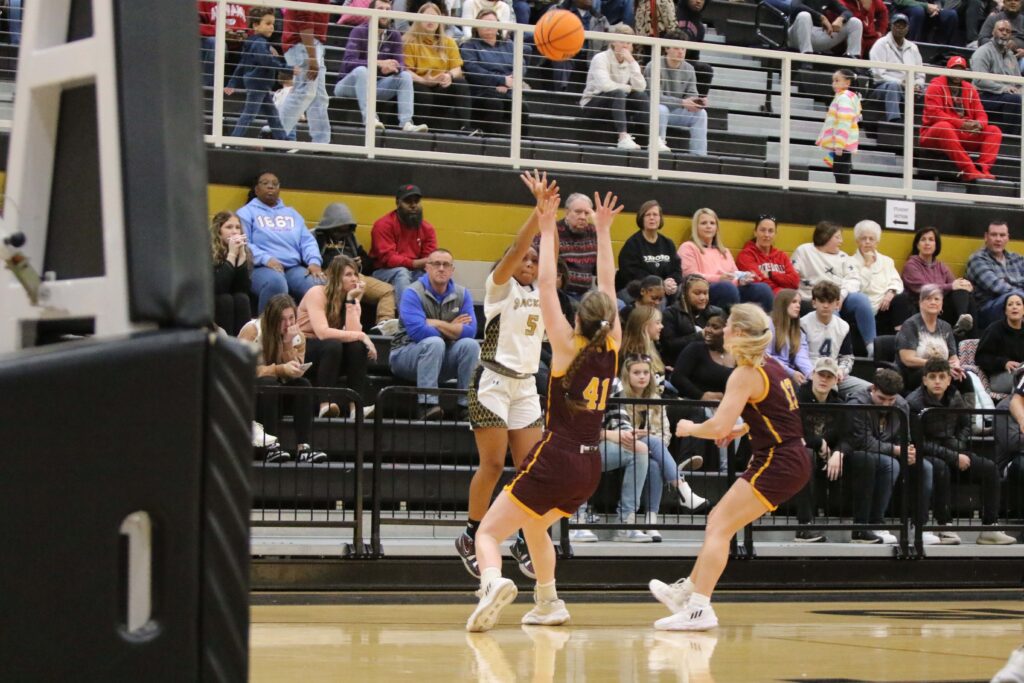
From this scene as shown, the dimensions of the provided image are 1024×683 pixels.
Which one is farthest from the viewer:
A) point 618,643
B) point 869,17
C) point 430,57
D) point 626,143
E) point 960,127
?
point 869,17

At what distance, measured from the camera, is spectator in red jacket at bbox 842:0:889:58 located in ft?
68.9

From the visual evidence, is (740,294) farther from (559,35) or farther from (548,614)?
(548,614)

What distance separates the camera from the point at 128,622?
238 cm

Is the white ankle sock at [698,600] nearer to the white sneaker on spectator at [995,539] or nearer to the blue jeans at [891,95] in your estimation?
the white sneaker on spectator at [995,539]

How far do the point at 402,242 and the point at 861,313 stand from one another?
505cm

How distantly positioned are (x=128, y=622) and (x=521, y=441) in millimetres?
7811

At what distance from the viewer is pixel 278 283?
1365cm

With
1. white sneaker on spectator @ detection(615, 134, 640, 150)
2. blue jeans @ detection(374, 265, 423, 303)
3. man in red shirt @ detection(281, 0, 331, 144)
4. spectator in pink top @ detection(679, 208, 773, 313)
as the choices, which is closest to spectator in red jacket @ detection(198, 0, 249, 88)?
man in red shirt @ detection(281, 0, 331, 144)

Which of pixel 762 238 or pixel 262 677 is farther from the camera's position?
pixel 762 238

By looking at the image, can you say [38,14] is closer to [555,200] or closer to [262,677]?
[262,677]

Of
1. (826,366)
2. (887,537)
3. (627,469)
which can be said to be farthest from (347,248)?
(887,537)

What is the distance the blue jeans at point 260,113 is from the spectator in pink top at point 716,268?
4365 millimetres

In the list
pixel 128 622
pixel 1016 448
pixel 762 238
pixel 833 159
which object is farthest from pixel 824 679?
pixel 833 159

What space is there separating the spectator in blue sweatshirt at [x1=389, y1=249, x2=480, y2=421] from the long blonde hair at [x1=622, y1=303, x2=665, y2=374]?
1344mm
